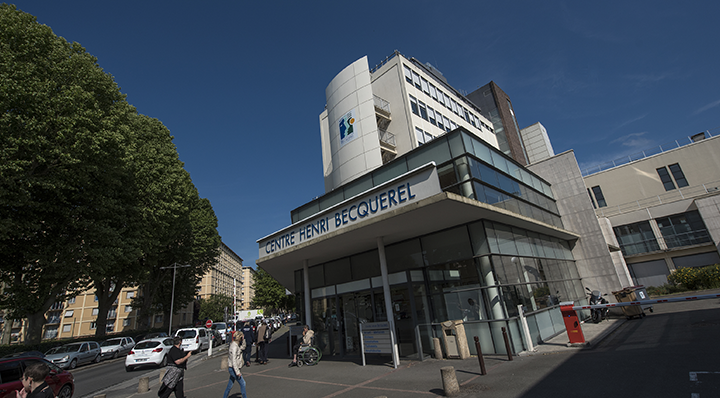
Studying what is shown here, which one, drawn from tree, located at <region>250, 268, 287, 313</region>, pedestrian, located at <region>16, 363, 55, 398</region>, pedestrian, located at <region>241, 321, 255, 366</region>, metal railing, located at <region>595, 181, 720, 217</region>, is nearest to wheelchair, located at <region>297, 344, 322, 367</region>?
pedestrian, located at <region>241, 321, 255, 366</region>

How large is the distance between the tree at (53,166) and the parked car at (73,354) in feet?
6.30

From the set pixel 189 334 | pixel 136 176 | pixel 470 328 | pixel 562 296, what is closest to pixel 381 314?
pixel 470 328

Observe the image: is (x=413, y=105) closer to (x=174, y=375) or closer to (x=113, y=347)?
Answer: (x=174, y=375)

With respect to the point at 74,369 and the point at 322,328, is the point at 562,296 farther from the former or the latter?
the point at 74,369

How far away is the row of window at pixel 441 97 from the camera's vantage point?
2883cm

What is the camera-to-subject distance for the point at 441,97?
32562 millimetres

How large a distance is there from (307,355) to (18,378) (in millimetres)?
8221

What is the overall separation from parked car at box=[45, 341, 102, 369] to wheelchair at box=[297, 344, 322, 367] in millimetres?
15937

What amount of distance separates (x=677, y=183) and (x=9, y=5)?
162 feet

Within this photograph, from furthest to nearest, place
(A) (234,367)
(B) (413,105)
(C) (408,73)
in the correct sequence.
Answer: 1. (C) (408,73)
2. (B) (413,105)
3. (A) (234,367)

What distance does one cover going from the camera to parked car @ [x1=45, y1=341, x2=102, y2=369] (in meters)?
19.1

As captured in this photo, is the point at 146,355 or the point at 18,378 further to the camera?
the point at 146,355

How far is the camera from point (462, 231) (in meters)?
11.8

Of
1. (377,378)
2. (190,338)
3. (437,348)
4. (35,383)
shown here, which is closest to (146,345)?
(190,338)
